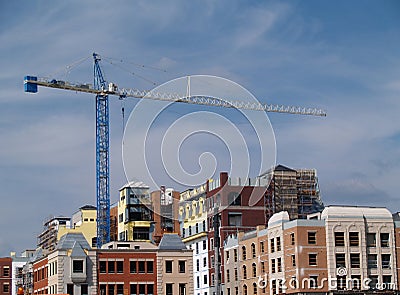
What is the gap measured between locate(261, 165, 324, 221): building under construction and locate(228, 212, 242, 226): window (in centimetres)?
508

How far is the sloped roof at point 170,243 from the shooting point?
342ft

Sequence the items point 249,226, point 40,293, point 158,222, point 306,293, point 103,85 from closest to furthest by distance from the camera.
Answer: point 306,293, point 40,293, point 249,226, point 158,222, point 103,85

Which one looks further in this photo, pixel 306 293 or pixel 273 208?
pixel 273 208

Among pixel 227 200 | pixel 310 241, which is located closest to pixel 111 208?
pixel 227 200

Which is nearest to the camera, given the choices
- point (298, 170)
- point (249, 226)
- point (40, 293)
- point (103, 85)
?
point (40, 293)

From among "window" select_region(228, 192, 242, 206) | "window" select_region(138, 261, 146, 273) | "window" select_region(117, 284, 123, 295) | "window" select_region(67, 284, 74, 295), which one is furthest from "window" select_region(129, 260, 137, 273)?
"window" select_region(228, 192, 242, 206)

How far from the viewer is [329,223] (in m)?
96.4

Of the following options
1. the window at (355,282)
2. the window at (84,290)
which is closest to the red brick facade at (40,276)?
the window at (84,290)

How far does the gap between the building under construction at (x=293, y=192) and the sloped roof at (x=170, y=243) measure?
30.2 metres

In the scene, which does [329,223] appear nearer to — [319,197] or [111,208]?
[319,197]

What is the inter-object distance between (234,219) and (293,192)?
44.8ft

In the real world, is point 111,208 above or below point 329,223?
above

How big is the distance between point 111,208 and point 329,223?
82940 millimetres

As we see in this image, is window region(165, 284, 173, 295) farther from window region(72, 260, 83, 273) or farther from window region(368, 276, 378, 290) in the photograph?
window region(368, 276, 378, 290)
